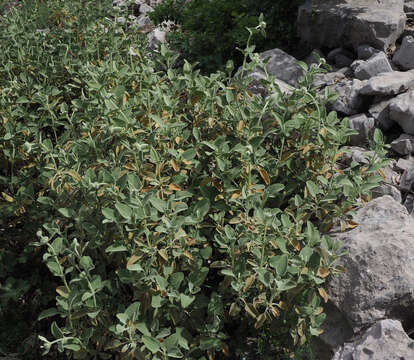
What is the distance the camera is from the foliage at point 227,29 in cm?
502

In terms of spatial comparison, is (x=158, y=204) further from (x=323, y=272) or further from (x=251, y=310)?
(x=323, y=272)

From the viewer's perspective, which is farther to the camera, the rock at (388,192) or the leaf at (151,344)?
the rock at (388,192)

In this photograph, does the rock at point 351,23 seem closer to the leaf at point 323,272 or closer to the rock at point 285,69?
the rock at point 285,69

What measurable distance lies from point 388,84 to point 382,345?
2328 mm

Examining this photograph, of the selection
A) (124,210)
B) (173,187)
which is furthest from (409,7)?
(124,210)

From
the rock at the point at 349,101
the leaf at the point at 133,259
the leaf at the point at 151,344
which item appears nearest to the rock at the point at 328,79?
the rock at the point at 349,101

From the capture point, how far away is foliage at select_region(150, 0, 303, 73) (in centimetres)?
502

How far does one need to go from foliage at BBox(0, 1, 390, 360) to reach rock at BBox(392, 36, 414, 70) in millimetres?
1813

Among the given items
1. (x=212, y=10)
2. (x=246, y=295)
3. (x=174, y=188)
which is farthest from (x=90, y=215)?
(x=212, y=10)

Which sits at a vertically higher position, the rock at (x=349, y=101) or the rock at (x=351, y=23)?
the rock at (x=351, y=23)

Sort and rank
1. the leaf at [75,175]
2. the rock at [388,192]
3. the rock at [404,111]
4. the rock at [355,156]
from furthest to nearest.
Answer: the rock at [404,111] → the rock at [355,156] → the rock at [388,192] → the leaf at [75,175]

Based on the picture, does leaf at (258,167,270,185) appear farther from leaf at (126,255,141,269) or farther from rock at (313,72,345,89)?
rock at (313,72,345,89)

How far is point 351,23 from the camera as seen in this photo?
183 inches

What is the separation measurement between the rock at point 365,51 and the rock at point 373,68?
344 mm
